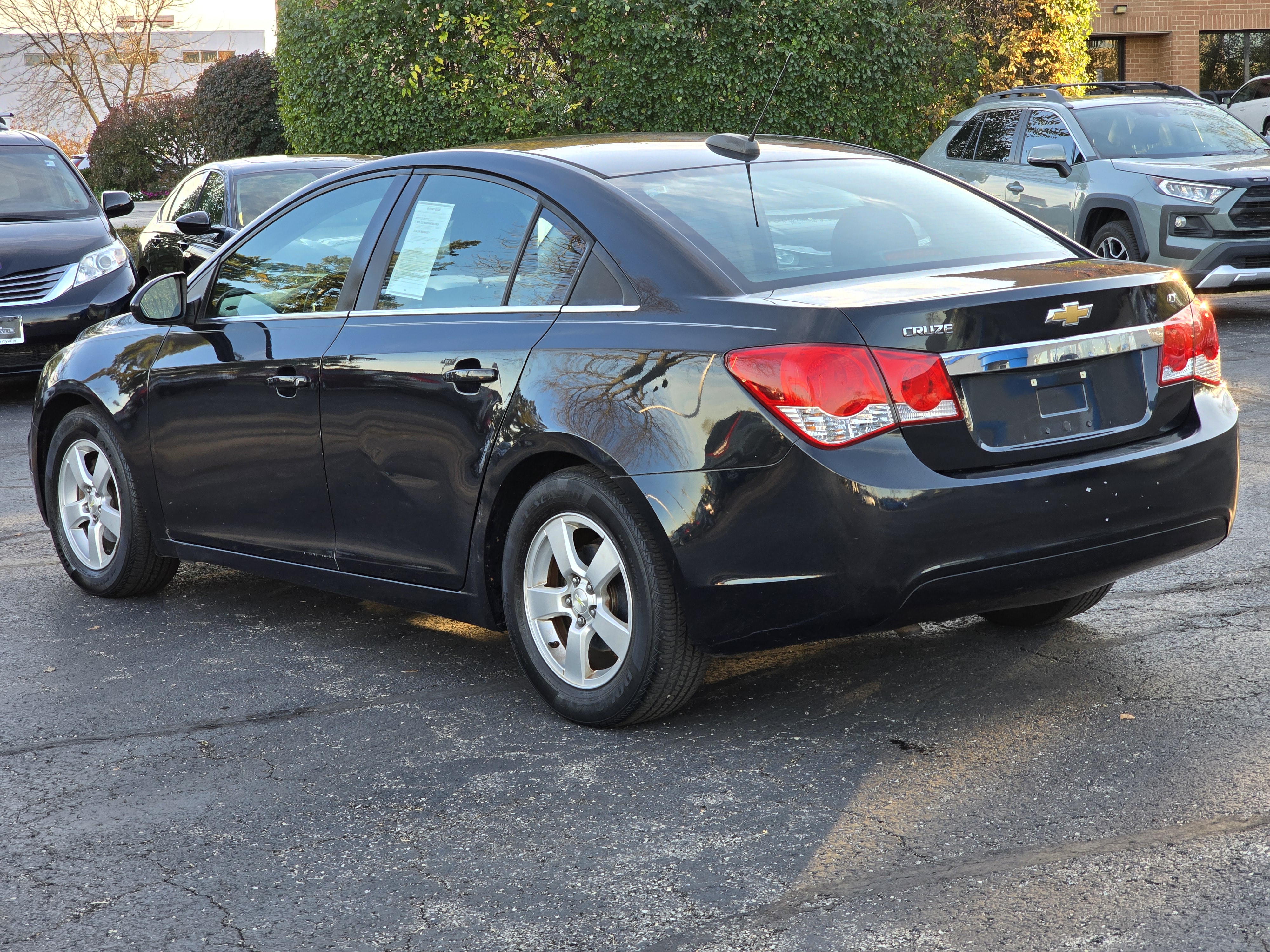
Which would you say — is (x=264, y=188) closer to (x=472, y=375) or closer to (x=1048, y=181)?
(x=1048, y=181)

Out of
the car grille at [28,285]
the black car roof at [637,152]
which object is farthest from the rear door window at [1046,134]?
the black car roof at [637,152]

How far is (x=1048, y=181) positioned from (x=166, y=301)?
9447 mm

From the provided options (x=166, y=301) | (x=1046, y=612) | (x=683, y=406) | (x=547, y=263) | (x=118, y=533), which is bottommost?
(x=1046, y=612)

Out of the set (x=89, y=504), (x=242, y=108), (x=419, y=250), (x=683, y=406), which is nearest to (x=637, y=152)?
(x=419, y=250)

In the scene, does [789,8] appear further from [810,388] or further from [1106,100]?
[810,388]

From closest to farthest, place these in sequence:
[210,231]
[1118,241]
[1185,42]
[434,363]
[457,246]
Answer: [434,363]
[457,246]
[210,231]
[1118,241]
[1185,42]

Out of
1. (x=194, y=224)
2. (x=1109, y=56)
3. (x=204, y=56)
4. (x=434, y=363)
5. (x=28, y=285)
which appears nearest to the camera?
(x=434, y=363)

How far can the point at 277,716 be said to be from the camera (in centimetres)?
442

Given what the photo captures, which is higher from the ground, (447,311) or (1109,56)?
(447,311)

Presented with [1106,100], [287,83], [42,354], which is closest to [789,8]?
[1106,100]

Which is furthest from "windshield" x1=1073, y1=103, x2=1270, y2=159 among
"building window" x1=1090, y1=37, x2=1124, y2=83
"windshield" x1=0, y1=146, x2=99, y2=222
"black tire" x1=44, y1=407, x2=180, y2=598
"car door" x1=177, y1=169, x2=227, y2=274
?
"building window" x1=1090, y1=37, x2=1124, y2=83

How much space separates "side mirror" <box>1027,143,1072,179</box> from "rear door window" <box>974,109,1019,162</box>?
0.88 meters

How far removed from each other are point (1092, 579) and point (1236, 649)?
1018mm

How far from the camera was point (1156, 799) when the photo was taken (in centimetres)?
353
